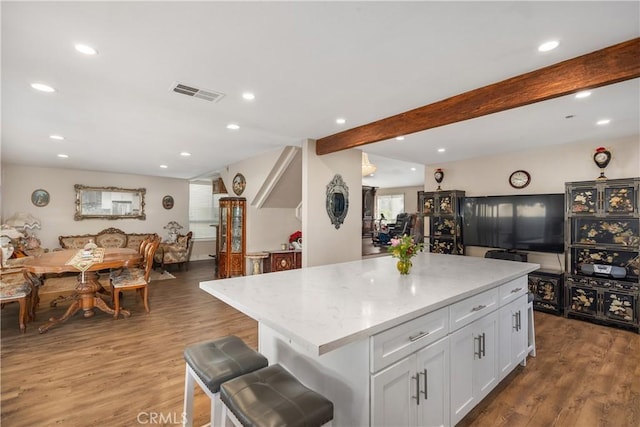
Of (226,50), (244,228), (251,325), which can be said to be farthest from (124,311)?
(226,50)

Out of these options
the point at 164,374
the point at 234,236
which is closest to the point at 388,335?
the point at 164,374

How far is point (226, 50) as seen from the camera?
184 centimetres

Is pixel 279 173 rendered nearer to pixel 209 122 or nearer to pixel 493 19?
pixel 209 122

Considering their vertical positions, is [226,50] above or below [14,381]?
above

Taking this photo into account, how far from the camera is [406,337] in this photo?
149 cm

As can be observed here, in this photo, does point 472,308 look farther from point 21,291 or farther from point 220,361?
point 21,291

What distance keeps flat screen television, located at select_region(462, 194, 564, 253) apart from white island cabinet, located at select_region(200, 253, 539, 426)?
93.8 inches

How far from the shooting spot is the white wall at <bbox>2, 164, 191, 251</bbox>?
20.6 ft

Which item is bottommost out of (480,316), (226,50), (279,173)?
Answer: (480,316)

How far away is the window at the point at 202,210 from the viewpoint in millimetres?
8805

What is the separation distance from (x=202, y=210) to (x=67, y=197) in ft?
10.3

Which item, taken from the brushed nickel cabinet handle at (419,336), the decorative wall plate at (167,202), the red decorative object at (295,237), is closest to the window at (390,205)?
the red decorative object at (295,237)

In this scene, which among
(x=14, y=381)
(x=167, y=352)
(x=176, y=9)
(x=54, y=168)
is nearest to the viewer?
(x=176, y=9)

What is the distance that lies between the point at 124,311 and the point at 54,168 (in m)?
4.89
